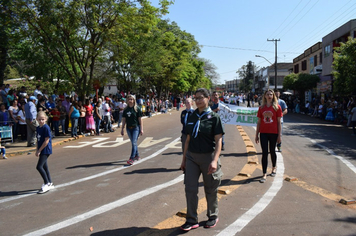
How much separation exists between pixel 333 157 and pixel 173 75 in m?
31.9

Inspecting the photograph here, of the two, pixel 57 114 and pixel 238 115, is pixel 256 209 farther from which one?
pixel 57 114

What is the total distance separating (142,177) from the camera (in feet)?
24.9

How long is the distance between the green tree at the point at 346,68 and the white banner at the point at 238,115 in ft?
35.6

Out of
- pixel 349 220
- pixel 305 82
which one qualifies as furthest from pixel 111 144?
pixel 305 82

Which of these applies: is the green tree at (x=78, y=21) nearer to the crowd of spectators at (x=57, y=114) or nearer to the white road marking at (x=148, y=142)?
the crowd of spectators at (x=57, y=114)

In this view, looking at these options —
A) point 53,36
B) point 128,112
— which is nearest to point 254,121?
point 128,112

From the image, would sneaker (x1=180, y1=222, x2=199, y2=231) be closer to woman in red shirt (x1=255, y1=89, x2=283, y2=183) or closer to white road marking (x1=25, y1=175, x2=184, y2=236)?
white road marking (x1=25, y1=175, x2=184, y2=236)

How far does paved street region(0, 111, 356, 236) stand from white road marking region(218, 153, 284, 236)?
0.01m

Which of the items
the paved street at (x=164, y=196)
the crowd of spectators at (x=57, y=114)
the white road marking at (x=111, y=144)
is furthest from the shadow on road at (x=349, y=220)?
the crowd of spectators at (x=57, y=114)

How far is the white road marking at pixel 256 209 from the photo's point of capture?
449cm

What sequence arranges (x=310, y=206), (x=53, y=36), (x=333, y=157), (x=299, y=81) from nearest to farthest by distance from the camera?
(x=310, y=206) < (x=333, y=157) < (x=53, y=36) < (x=299, y=81)

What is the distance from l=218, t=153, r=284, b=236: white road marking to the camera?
14.7 feet

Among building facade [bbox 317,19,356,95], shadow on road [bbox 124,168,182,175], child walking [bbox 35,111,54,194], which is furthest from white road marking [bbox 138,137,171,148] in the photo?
building facade [bbox 317,19,356,95]

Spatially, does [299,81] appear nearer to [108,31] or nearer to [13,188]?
[108,31]
